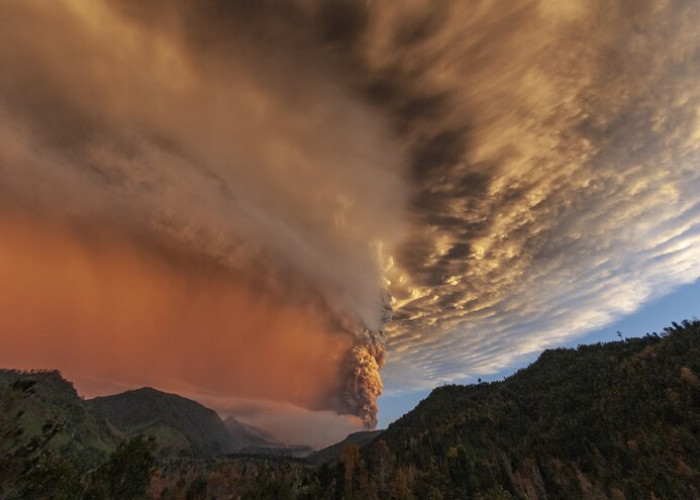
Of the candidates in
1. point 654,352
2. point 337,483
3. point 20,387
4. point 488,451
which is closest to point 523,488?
point 488,451

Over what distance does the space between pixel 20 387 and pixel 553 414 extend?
233563mm

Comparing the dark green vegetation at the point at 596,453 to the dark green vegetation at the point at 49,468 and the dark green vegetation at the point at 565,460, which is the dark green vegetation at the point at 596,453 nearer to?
the dark green vegetation at the point at 565,460

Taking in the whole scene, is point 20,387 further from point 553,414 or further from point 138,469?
point 553,414

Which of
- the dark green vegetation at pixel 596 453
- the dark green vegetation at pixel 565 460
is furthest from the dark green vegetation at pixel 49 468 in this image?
the dark green vegetation at pixel 596 453

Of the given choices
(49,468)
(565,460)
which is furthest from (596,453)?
(49,468)

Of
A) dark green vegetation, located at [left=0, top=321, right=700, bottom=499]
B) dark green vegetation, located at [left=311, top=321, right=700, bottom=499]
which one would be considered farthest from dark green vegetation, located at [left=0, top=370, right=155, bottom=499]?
dark green vegetation, located at [left=311, top=321, right=700, bottom=499]

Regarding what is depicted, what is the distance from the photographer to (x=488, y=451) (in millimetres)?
187125

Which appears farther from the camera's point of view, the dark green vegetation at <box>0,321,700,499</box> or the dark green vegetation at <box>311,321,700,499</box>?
the dark green vegetation at <box>311,321,700,499</box>

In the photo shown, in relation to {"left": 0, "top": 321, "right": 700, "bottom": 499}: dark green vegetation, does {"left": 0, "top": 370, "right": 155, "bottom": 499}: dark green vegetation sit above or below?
below

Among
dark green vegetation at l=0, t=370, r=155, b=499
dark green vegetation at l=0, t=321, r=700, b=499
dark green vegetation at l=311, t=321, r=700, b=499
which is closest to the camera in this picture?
dark green vegetation at l=0, t=370, r=155, b=499

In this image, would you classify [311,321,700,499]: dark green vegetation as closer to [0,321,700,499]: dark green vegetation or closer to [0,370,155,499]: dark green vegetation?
[0,321,700,499]: dark green vegetation

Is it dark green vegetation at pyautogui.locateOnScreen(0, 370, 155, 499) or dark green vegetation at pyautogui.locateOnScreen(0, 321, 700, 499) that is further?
Answer: dark green vegetation at pyautogui.locateOnScreen(0, 321, 700, 499)

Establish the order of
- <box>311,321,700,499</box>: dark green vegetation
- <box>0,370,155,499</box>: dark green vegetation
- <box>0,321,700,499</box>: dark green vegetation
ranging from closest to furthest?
<box>0,370,155,499</box>: dark green vegetation
<box>0,321,700,499</box>: dark green vegetation
<box>311,321,700,499</box>: dark green vegetation

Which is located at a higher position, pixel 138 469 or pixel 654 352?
pixel 654 352
